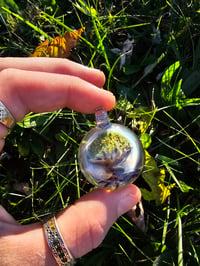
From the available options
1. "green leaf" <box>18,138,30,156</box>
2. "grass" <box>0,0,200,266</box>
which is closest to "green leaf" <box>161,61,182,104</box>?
"grass" <box>0,0,200,266</box>

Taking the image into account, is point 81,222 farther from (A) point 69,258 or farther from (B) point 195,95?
(B) point 195,95

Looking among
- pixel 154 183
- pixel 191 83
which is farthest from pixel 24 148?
pixel 191 83

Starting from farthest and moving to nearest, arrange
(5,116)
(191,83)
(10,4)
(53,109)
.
A: (10,4)
(191,83)
(53,109)
(5,116)

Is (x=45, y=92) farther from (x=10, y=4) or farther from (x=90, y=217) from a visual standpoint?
(x=10, y=4)

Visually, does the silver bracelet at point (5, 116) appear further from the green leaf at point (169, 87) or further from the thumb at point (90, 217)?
the green leaf at point (169, 87)

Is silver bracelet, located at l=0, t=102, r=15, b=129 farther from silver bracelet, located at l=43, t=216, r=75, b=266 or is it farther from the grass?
silver bracelet, located at l=43, t=216, r=75, b=266

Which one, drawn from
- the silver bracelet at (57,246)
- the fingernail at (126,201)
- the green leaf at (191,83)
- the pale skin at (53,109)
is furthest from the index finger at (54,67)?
the silver bracelet at (57,246)
